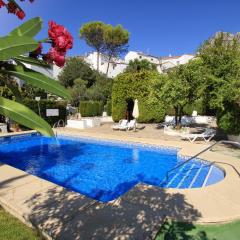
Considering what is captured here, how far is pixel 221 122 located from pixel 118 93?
1325 cm

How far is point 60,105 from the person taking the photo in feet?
80.4

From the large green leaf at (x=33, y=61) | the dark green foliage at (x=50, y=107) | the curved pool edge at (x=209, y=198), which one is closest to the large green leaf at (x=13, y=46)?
the large green leaf at (x=33, y=61)

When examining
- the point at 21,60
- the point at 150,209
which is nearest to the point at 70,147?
the point at 150,209

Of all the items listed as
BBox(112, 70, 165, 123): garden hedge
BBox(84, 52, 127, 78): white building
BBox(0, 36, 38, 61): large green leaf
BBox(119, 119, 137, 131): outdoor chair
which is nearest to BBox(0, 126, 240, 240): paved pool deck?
BBox(0, 36, 38, 61): large green leaf

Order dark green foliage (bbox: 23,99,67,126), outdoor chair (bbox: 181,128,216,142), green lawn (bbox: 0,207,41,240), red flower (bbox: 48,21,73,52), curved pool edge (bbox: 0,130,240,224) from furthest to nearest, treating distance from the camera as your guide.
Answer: dark green foliage (bbox: 23,99,67,126), outdoor chair (bbox: 181,128,216,142), curved pool edge (bbox: 0,130,240,224), green lawn (bbox: 0,207,41,240), red flower (bbox: 48,21,73,52)

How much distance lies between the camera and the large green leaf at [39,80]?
4.22 feet

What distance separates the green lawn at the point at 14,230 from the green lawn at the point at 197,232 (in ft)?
8.17

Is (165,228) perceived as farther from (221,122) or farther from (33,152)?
(33,152)

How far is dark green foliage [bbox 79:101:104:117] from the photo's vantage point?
3347 centimetres

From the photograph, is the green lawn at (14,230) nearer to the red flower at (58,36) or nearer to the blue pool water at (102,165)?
the blue pool water at (102,165)

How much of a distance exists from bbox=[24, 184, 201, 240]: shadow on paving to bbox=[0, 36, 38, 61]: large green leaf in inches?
176

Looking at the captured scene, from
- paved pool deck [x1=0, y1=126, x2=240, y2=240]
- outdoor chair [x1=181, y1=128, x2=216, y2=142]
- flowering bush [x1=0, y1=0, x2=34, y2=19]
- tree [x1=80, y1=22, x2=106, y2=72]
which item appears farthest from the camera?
tree [x1=80, y1=22, x2=106, y2=72]

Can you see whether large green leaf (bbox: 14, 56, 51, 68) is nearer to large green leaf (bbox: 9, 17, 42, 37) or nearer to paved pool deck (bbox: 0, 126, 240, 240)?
large green leaf (bbox: 9, 17, 42, 37)

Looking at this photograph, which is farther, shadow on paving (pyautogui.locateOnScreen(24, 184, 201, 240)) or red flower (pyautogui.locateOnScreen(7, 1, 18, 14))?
shadow on paving (pyautogui.locateOnScreen(24, 184, 201, 240))
